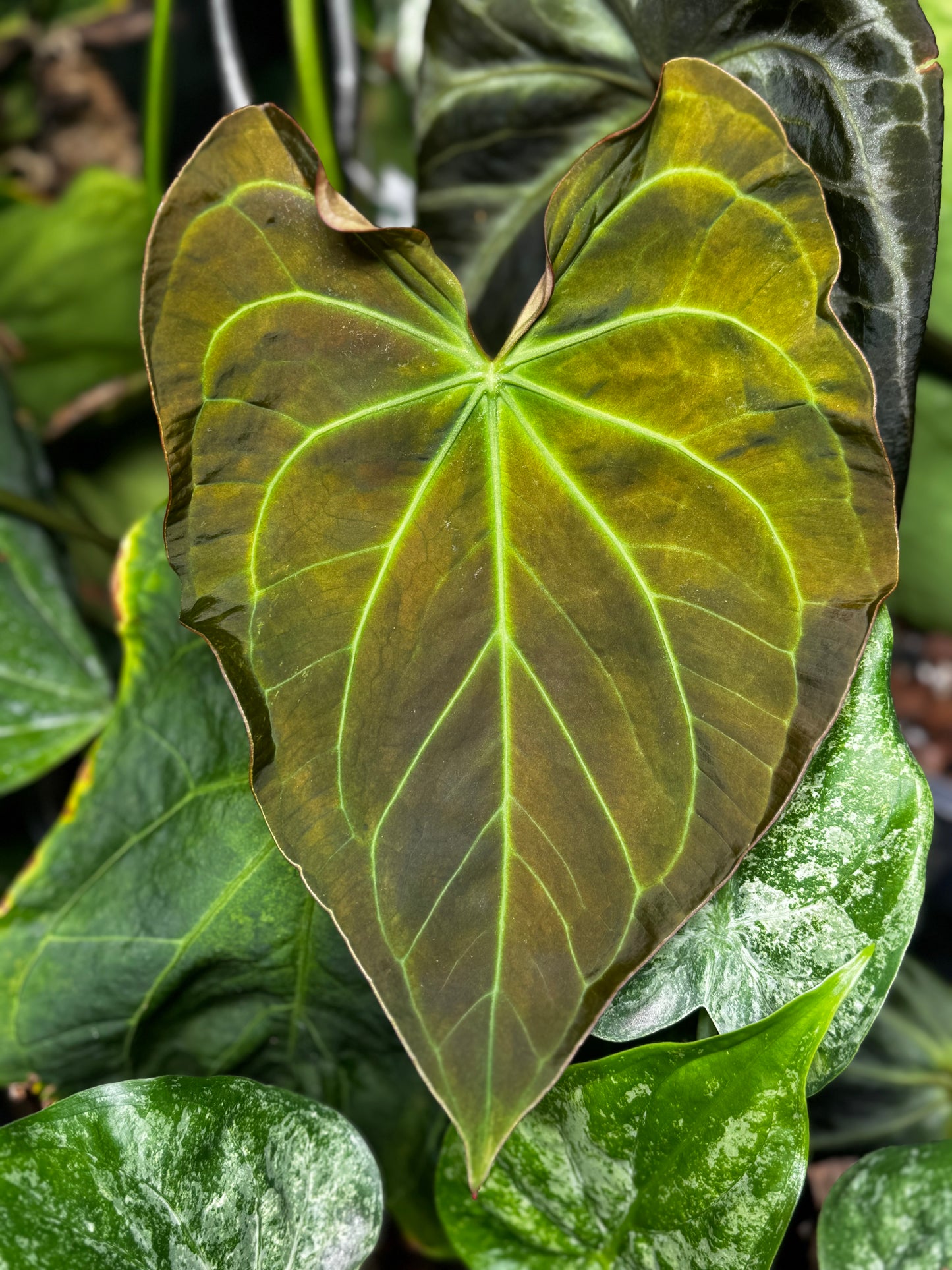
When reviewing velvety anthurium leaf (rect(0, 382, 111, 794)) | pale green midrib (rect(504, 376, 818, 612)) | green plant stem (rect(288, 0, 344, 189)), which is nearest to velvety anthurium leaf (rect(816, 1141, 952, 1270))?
pale green midrib (rect(504, 376, 818, 612))

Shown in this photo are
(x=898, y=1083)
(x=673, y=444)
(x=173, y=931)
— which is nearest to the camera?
(x=673, y=444)

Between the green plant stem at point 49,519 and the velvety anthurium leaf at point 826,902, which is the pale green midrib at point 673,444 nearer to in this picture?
the velvety anthurium leaf at point 826,902

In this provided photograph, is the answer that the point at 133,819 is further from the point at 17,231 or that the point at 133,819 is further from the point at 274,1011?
the point at 17,231

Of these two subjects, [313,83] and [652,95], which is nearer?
[652,95]

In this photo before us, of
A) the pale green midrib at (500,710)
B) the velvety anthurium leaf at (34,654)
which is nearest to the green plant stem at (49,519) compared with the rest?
the velvety anthurium leaf at (34,654)

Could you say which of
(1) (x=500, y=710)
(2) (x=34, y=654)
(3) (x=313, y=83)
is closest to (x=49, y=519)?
(2) (x=34, y=654)

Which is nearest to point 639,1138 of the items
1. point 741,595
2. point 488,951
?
point 488,951

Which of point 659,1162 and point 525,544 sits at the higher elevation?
point 525,544

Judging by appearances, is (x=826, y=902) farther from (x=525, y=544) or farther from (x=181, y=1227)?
(x=181, y=1227)
